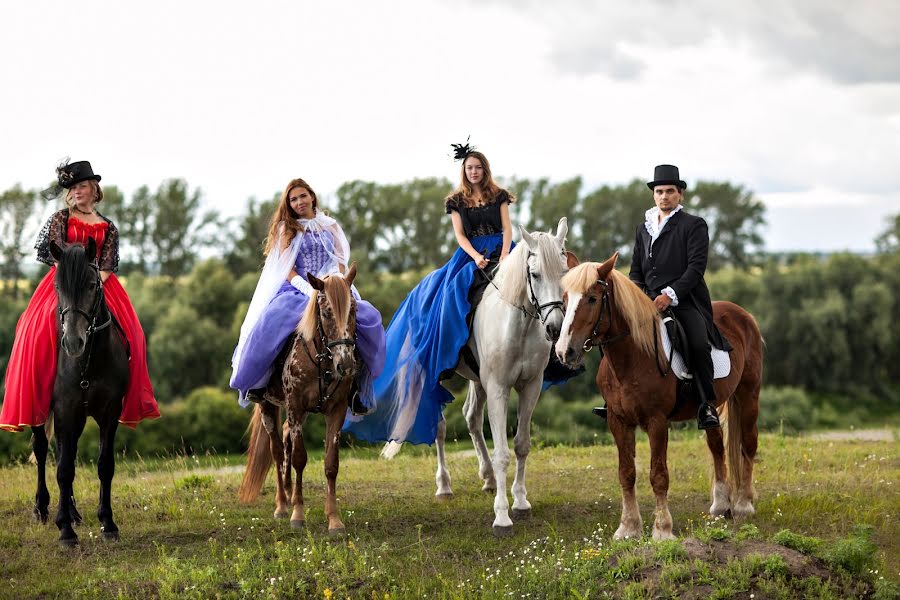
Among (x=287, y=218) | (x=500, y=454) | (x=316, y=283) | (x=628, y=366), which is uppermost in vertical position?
(x=287, y=218)

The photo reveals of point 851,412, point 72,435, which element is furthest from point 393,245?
point 72,435

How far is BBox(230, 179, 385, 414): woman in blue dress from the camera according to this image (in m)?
8.28

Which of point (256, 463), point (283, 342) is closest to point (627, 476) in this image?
point (283, 342)

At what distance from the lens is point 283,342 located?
831 cm

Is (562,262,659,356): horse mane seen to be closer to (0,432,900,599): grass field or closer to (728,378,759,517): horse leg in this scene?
(0,432,900,599): grass field

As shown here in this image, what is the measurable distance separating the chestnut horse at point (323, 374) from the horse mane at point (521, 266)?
141cm

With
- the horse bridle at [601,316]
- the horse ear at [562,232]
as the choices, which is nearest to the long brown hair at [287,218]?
the horse ear at [562,232]

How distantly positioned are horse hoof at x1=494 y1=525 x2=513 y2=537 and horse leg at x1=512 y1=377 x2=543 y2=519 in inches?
27.9

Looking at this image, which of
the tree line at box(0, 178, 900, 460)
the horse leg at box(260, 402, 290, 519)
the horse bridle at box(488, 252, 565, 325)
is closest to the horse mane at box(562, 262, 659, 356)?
the horse bridle at box(488, 252, 565, 325)

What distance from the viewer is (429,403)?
9.07 metres

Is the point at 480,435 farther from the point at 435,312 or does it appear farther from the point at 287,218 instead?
the point at 287,218

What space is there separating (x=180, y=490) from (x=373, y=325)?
332 cm

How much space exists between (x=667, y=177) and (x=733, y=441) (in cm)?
273

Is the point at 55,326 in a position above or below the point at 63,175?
below
